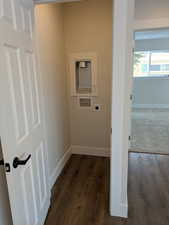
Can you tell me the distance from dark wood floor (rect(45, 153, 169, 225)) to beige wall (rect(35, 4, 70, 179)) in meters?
0.38

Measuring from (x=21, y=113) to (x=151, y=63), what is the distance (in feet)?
19.9

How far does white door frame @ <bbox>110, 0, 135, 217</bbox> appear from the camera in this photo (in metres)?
1.41

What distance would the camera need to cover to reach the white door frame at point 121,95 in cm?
141

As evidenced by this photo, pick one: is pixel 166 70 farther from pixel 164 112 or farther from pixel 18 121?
pixel 18 121

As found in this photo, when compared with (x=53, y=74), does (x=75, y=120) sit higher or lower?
lower

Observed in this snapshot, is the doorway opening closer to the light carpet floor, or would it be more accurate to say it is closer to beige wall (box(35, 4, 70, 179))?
the light carpet floor

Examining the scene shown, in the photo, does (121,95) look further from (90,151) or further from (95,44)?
(90,151)

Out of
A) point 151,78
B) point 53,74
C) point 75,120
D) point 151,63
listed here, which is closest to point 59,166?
point 75,120

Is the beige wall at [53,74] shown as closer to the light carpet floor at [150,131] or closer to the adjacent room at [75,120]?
the adjacent room at [75,120]

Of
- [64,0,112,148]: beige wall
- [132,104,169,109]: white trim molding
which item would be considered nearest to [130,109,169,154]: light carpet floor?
[132,104,169,109]: white trim molding

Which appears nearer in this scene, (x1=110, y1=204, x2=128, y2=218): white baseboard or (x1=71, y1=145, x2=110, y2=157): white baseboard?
(x1=110, y1=204, x2=128, y2=218): white baseboard

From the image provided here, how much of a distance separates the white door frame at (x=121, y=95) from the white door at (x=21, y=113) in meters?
0.72

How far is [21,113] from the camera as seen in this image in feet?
4.22

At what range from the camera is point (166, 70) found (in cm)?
628
